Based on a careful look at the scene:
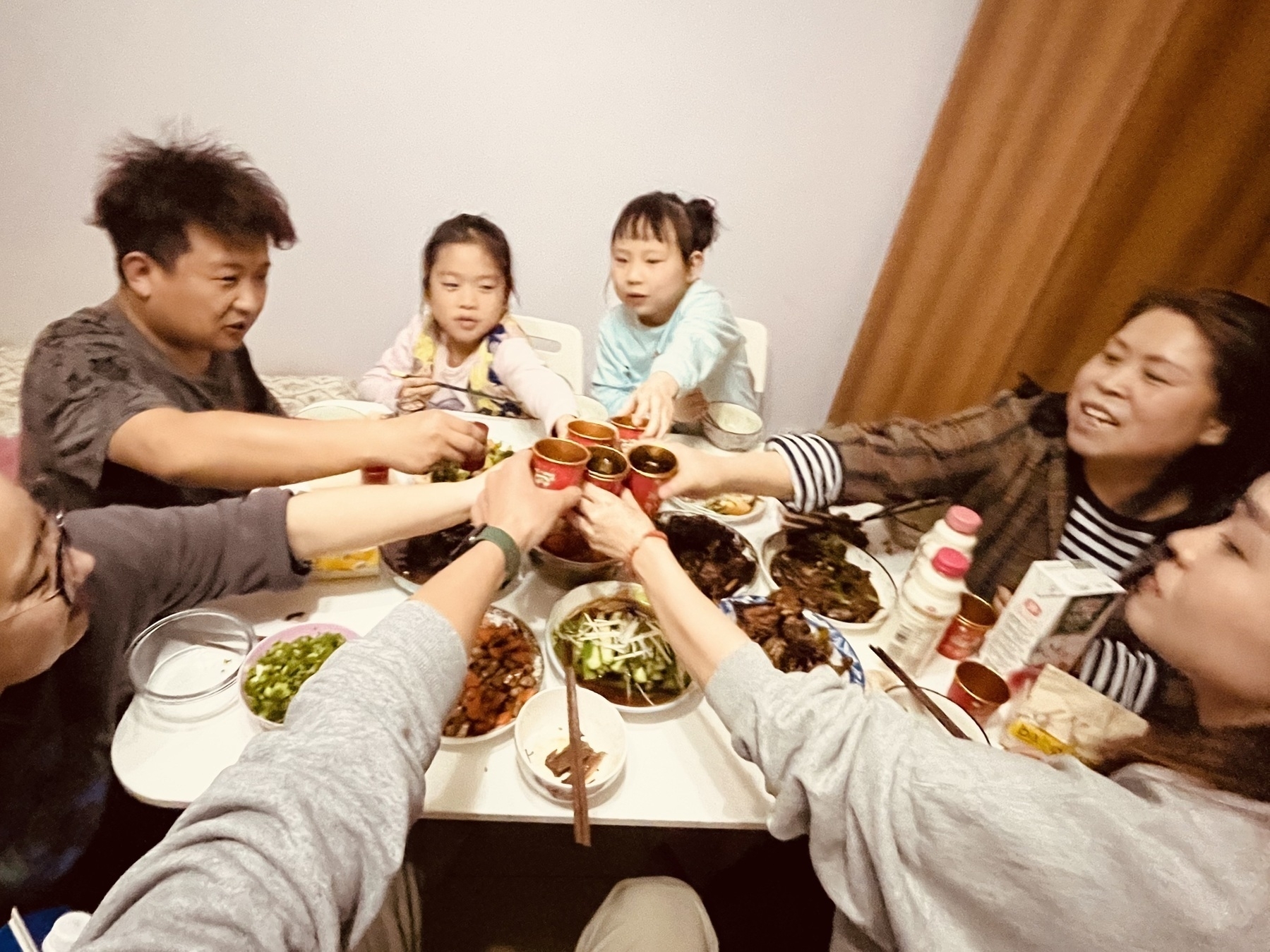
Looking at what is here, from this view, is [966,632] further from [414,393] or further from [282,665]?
[414,393]

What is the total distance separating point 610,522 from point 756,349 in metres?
1.41

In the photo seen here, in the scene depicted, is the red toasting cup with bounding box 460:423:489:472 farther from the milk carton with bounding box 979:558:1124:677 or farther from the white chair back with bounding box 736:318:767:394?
the white chair back with bounding box 736:318:767:394

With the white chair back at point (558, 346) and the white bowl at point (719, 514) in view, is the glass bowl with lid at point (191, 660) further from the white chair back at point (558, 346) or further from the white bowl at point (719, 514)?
the white chair back at point (558, 346)

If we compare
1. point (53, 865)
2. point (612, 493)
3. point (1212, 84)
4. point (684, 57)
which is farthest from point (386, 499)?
point (1212, 84)

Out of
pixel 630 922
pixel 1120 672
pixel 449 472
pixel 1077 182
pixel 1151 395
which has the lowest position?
pixel 630 922

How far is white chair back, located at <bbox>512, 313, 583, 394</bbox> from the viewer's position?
7.10 feet

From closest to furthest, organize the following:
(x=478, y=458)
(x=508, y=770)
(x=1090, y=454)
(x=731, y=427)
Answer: (x=508, y=770) → (x=1090, y=454) → (x=478, y=458) → (x=731, y=427)

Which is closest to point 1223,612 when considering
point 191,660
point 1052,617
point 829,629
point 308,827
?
point 1052,617

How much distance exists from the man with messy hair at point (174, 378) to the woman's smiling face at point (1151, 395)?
1292 millimetres

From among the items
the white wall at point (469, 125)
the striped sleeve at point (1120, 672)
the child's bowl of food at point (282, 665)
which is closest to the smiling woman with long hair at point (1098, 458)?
the striped sleeve at point (1120, 672)

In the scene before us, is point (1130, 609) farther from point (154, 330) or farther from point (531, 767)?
point (154, 330)

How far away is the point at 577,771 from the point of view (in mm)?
861

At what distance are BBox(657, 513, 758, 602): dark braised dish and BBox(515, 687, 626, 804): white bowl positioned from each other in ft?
1.09

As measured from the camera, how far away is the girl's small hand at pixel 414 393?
186 cm
